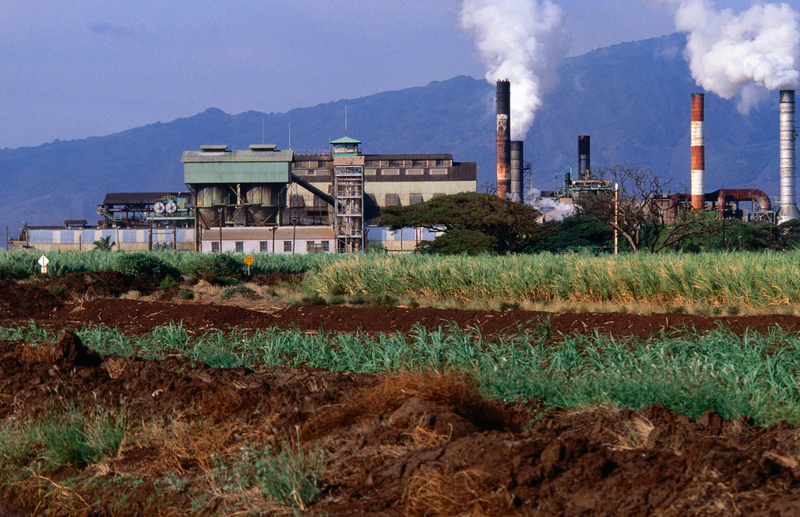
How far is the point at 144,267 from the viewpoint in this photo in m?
33.8

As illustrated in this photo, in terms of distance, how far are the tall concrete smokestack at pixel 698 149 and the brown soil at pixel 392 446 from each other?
7278cm

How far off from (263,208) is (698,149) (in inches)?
1676

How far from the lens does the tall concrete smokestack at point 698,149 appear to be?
75.6 metres

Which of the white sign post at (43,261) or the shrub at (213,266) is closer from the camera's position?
the white sign post at (43,261)

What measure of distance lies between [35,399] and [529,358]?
19.0ft

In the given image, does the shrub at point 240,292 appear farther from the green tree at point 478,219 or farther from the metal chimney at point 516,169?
the metal chimney at point 516,169

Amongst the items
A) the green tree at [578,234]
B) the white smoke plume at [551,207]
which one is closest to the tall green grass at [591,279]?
the green tree at [578,234]

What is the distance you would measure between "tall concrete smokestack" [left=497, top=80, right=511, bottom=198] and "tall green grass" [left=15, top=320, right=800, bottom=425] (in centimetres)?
7537

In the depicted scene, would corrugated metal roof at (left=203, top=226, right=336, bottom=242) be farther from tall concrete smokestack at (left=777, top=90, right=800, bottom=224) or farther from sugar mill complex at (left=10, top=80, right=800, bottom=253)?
tall concrete smokestack at (left=777, top=90, right=800, bottom=224)

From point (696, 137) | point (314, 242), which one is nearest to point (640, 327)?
point (314, 242)

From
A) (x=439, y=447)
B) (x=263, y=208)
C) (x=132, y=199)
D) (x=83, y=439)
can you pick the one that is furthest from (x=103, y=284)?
(x=132, y=199)

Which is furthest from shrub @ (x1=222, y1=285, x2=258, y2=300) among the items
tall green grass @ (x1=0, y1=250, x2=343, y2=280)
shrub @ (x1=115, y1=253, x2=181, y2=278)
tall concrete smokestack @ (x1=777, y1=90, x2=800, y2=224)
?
tall concrete smokestack @ (x1=777, y1=90, x2=800, y2=224)

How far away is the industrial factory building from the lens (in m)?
72.1

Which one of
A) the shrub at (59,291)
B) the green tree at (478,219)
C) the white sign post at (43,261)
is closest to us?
the shrub at (59,291)
